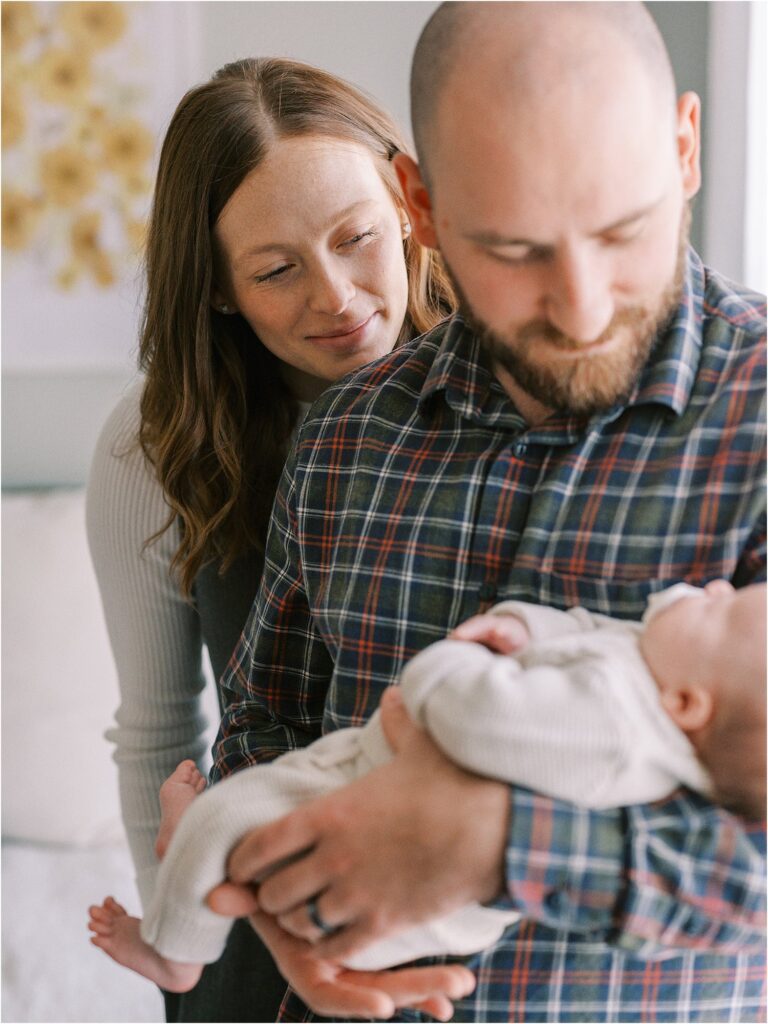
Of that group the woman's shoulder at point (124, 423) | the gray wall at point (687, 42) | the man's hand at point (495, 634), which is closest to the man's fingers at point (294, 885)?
the man's hand at point (495, 634)

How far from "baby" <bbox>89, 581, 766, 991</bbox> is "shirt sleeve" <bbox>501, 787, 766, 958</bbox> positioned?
17 millimetres

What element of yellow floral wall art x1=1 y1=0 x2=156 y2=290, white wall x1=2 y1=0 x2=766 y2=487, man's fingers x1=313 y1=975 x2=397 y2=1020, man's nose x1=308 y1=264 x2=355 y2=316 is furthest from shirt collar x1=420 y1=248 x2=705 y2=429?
yellow floral wall art x1=1 y1=0 x2=156 y2=290

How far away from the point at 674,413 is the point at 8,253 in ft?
6.88

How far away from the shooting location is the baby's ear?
2.87 ft

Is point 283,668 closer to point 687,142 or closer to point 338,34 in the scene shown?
point 687,142

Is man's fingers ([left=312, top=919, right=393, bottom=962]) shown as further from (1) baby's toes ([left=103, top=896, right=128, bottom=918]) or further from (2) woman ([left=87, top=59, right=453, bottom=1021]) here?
(2) woman ([left=87, top=59, right=453, bottom=1021])

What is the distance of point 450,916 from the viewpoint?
38.2 inches

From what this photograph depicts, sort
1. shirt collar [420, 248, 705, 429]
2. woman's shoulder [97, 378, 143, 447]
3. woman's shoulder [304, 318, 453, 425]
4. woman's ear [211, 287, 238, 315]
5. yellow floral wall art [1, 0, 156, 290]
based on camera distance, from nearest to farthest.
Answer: shirt collar [420, 248, 705, 429] < woman's shoulder [304, 318, 453, 425] < woman's ear [211, 287, 238, 315] < woman's shoulder [97, 378, 143, 447] < yellow floral wall art [1, 0, 156, 290]

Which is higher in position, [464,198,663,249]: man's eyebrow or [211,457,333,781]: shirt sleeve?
[464,198,663,249]: man's eyebrow

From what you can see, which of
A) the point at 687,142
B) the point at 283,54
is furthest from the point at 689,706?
the point at 283,54

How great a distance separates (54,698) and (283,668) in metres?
1.29

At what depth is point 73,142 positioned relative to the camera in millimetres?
2633

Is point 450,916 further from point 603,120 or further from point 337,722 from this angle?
point 603,120

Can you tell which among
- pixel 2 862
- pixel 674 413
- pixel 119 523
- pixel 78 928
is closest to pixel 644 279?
pixel 674 413
